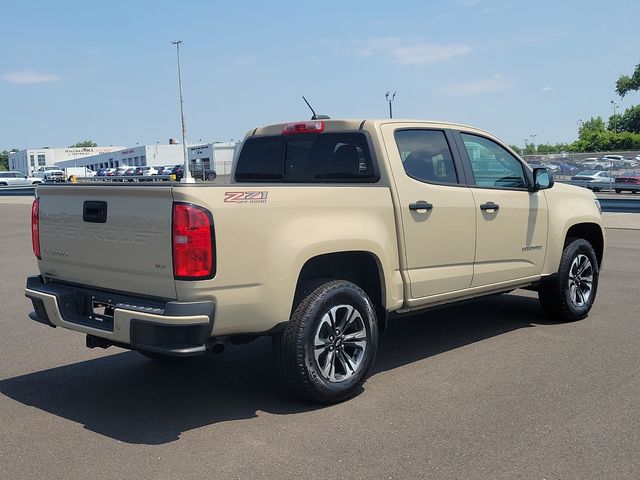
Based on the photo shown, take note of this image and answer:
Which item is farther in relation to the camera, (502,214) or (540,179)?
(540,179)

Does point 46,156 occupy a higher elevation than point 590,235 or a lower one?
higher

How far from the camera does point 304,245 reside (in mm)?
4641

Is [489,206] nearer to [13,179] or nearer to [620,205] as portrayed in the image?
[620,205]

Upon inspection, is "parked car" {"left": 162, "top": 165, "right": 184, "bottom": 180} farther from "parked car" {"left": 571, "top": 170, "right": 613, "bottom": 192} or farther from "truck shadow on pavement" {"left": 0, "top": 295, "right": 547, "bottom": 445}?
"parked car" {"left": 571, "top": 170, "right": 613, "bottom": 192}

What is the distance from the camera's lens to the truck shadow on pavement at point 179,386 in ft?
15.2

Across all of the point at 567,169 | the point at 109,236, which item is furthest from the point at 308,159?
the point at 567,169

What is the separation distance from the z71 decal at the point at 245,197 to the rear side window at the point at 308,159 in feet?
4.02

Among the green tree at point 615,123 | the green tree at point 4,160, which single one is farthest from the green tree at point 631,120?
the green tree at point 4,160

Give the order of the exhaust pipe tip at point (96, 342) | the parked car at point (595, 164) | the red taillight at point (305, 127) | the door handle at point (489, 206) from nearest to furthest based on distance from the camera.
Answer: the exhaust pipe tip at point (96, 342) → the red taillight at point (305, 127) → the door handle at point (489, 206) → the parked car at point (595, 164)

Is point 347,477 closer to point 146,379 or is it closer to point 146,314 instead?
point 146,314

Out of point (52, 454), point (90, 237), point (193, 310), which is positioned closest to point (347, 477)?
point (193, 310)

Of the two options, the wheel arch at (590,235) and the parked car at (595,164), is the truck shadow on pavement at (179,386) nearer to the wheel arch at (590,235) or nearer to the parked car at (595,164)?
the wheel arch at (590,235)

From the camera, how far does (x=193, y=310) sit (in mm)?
4156

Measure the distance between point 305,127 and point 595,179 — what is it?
31833mm
